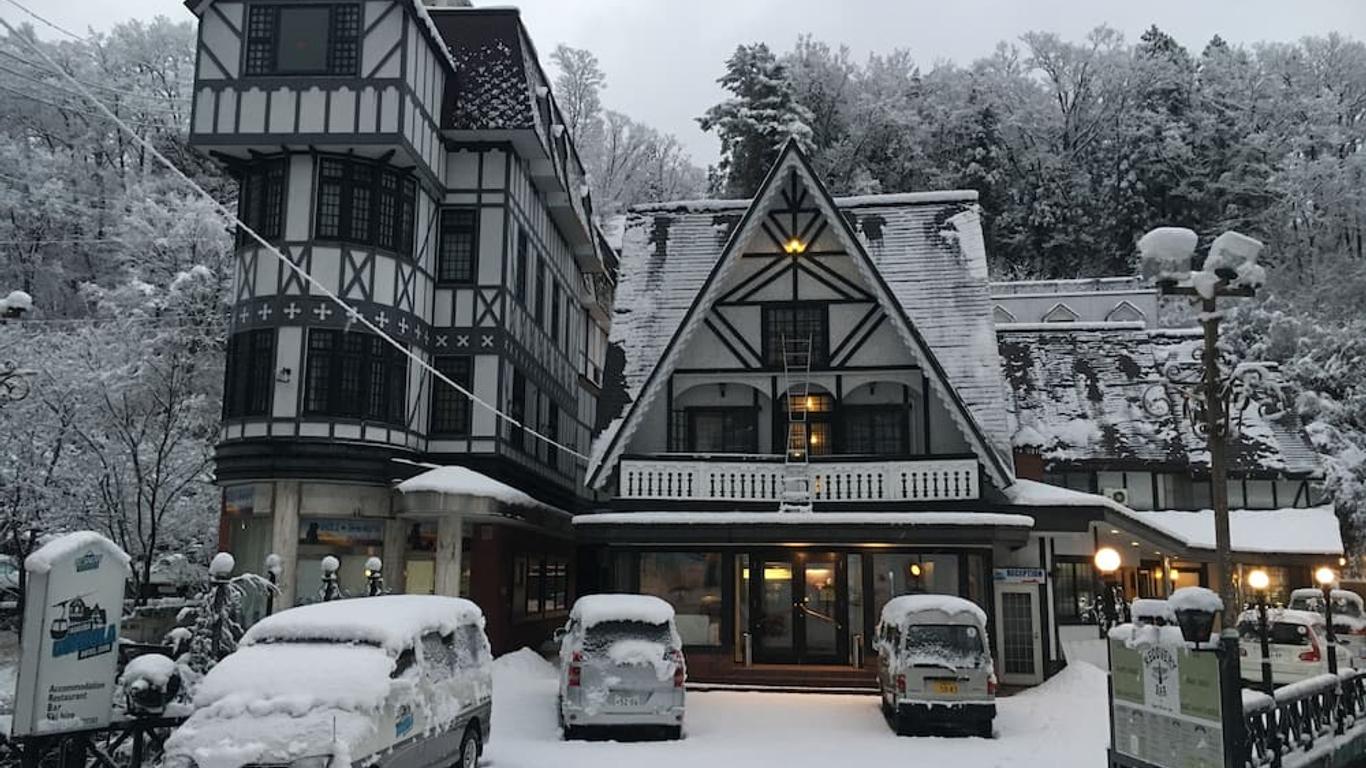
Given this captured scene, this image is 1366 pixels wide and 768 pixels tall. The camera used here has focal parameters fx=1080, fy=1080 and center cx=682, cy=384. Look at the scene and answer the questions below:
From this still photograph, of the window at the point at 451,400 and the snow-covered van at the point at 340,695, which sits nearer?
the snow-covered van at the point at 340,695

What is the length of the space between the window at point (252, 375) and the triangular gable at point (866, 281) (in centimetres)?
715

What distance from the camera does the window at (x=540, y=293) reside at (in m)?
29.5

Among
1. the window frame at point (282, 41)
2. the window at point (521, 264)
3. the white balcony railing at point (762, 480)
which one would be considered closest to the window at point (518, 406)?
the window at point (521, 264)

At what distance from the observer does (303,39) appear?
2366cm

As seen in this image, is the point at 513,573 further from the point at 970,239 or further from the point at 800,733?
the point at 970,239

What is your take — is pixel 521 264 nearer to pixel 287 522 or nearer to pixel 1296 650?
pixel 287 522

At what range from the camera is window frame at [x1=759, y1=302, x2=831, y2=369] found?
2405 cm

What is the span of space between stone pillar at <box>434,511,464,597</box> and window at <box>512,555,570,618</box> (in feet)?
12.6

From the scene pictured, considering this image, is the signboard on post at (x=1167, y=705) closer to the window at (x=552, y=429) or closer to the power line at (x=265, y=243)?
the power line at (x=265, y=243)

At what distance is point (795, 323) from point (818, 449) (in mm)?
2883

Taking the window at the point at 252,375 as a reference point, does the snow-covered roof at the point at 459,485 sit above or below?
below

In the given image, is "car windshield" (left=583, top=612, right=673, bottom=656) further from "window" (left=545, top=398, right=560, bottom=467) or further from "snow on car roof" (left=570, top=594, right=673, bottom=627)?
"window" (left=545, top=398, right=560, bottom=467)

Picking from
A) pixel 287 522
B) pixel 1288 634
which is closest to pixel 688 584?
pixel 287 522

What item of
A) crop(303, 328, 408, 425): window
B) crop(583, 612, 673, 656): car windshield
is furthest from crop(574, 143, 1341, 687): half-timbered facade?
crop(583, 612, 673, 656): car windshield
